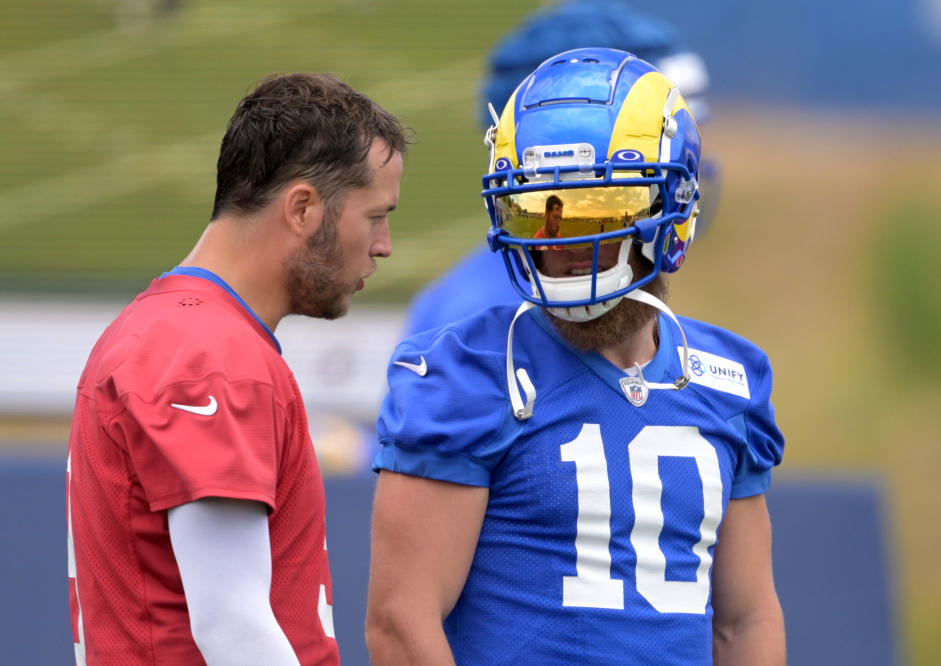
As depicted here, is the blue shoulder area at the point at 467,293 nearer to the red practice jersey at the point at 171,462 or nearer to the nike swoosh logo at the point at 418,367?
the nike swoosh logo at the point at 418,367

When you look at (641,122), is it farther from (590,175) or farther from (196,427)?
(196,427)

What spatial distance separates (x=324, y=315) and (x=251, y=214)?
205mm

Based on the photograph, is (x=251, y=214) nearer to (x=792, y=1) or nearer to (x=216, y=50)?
(x=216, y=50)

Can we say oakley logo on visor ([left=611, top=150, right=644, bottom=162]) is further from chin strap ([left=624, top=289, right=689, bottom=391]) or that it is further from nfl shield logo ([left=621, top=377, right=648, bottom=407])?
nfl shield logo ([left=621, top=377, right=648, bottom=407])

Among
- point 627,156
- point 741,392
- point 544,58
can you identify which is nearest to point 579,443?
point 741,392

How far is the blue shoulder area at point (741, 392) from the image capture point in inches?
69.3

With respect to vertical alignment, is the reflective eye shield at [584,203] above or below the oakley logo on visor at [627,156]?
below

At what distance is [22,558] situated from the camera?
13.6 feet

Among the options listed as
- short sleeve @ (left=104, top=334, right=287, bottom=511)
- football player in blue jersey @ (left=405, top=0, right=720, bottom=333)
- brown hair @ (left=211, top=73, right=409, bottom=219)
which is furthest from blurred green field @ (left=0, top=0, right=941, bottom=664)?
short sleeve @ (left=104, top=334, right=287, bottom=511)

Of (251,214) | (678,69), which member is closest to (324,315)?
(251,214)

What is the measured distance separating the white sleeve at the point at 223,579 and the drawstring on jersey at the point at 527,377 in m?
0.40

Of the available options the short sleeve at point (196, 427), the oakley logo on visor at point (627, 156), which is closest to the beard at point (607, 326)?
the oakley logo on visor at point (627, 156)

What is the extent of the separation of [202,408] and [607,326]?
2.00 ft

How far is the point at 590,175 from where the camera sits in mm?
1647
